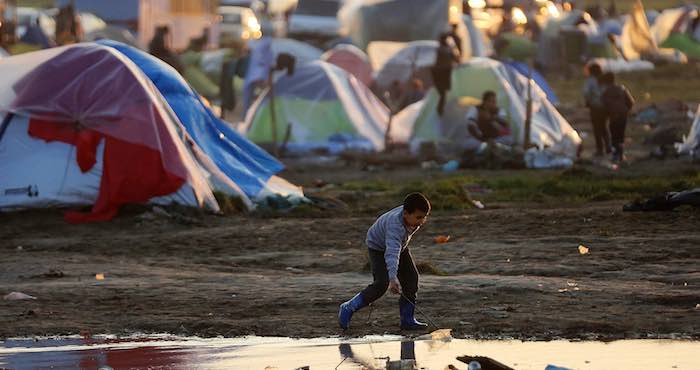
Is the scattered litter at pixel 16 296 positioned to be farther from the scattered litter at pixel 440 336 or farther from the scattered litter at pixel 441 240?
the scattered litter at pixel 441 240

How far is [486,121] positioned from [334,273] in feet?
40.5

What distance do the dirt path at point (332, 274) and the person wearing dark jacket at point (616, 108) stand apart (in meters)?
7.18

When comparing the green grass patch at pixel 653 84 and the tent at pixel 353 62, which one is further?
the green grass patch at pixel 653 84

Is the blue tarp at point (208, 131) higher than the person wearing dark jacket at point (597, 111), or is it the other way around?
the blue tarp at point (208, 131)

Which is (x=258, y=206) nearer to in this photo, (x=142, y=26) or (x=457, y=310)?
(x=457, y=310)

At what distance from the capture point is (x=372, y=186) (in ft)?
75.9

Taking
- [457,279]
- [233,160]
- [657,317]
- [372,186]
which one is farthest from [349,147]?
[657,317]

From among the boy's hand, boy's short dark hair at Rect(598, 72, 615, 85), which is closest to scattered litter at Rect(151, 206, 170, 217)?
the boy's hand

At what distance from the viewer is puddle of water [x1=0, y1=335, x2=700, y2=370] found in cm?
1050

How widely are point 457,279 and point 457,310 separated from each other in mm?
1399

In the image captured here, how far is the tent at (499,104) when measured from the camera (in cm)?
2825

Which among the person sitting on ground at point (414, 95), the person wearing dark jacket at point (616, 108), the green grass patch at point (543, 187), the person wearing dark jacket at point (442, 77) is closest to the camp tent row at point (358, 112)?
the person wearing dark jacket at point (442, 77)

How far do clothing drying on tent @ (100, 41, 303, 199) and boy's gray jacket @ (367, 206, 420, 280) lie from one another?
8197mm

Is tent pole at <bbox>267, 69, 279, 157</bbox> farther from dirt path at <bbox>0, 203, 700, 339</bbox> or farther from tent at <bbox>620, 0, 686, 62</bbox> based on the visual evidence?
tent at <bbox>620, 0, 686, 62</bbox>
